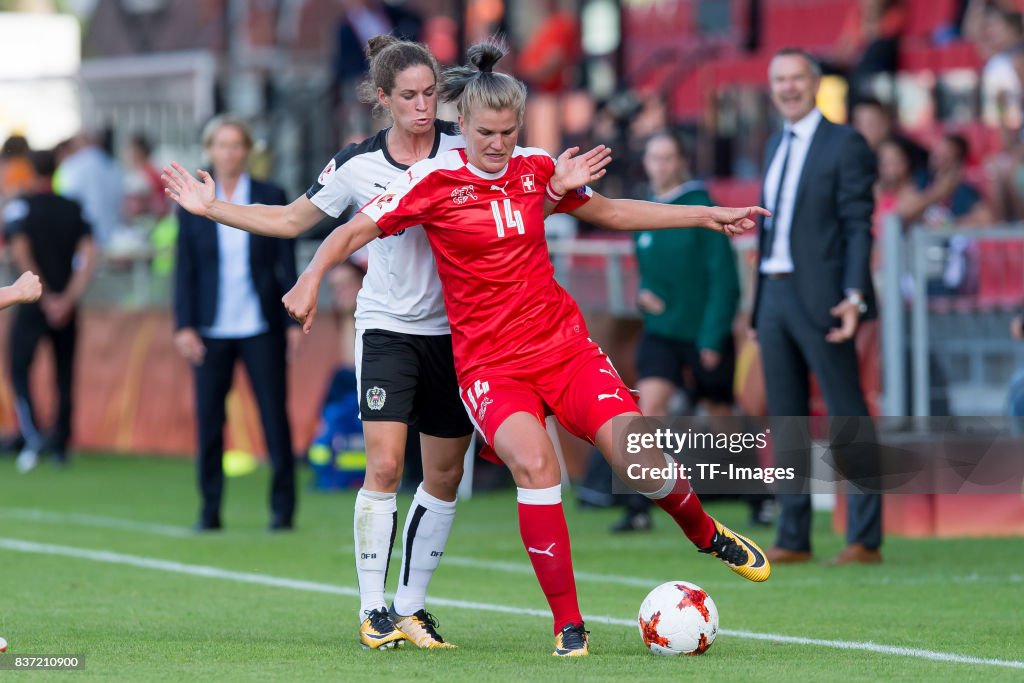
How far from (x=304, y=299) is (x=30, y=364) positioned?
35.0 feet

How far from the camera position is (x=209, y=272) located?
11.2 m

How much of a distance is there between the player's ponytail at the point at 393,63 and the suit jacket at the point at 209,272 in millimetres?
4137

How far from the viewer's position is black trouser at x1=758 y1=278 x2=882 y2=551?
30.6ft

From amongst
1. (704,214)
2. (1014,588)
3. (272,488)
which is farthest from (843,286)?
(272,488)

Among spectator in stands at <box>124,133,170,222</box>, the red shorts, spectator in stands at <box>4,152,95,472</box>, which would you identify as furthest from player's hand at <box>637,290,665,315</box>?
spectator in stands at <box>124,133,170,222</box>

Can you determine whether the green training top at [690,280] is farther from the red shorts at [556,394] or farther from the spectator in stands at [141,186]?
the spectator in stands at [141,186]

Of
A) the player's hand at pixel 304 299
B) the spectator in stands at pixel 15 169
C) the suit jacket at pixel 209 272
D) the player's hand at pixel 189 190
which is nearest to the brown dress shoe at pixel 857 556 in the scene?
the suit jacket at pixel 209 272

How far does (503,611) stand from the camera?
7.99m

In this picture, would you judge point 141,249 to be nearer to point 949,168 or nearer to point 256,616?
point 949,168

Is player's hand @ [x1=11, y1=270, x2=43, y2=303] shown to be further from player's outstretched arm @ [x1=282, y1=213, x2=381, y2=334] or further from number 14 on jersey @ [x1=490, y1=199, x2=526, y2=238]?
number 14 on jersey @ [x1=490, y1=199, x2=526, y2=238]

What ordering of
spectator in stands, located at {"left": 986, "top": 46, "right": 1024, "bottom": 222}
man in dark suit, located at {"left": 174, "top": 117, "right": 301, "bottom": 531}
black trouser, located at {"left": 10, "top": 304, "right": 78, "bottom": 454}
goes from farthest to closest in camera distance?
black trouser, located at {"left": 10, "top": 304, "right": 78, "bottom": 454}
spectator in stands, located at {"left": 986, "top": 46, "right": 1024, "bottom": 222}
man in dark suit, located at {"left": 174, "top": 117, "right": 301, "bottom": 531}

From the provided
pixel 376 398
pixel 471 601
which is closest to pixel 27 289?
pixel 376 398

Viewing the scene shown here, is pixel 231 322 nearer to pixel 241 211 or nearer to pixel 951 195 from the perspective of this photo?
pixel 241 211

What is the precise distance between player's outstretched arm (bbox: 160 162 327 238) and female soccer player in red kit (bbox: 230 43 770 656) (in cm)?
35
